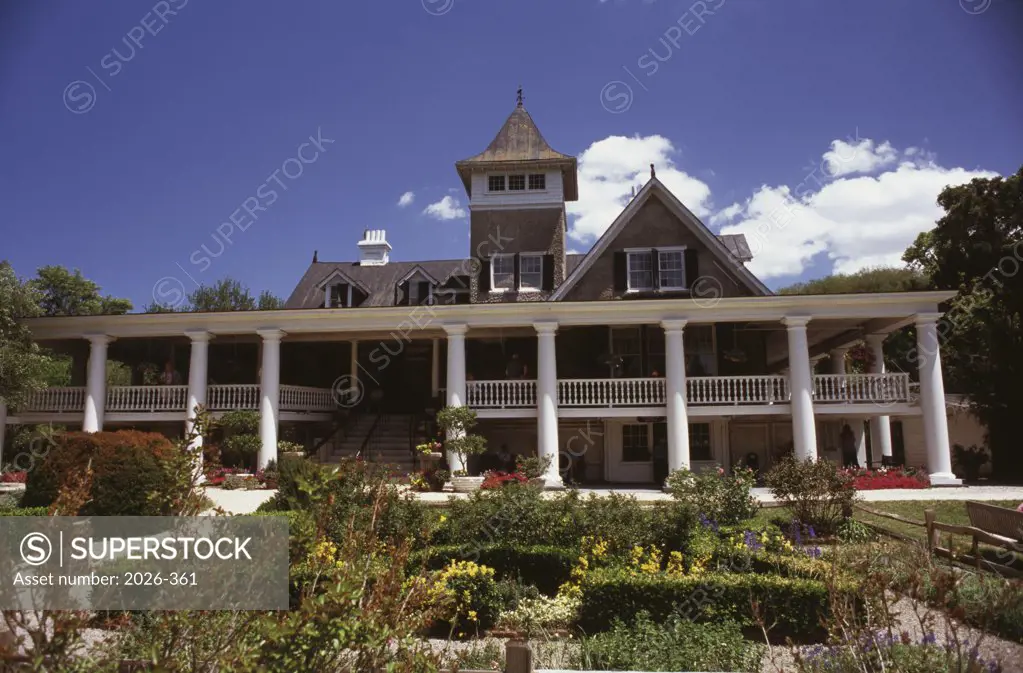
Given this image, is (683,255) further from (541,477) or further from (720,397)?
(541,477)

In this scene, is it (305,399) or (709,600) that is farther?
(305,399)

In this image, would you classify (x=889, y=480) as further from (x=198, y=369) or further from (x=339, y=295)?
(x=198, y=369)

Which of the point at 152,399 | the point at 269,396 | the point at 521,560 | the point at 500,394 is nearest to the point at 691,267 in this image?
the point at 500,394

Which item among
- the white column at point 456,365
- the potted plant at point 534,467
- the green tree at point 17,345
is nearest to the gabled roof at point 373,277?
the white column at point 456,365

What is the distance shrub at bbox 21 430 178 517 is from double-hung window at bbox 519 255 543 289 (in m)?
15.6

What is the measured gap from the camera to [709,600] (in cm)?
842

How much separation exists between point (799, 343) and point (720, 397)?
10.4 feet

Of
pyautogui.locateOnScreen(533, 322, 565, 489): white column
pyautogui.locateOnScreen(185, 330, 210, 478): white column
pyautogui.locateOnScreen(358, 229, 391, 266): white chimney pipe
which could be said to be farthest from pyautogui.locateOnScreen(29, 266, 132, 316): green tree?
pyautogui.locateOnScreen(533, 322, 565, 489): white column

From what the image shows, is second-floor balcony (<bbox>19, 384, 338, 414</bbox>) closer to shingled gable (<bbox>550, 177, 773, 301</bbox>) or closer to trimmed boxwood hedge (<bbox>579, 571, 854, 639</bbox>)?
shingled gable (<bbox>550, 177, 773, 301</bbox>)

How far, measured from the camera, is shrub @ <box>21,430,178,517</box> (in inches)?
554

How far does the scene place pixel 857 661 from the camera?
554 centimetres

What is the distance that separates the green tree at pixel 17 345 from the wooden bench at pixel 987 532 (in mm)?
24527

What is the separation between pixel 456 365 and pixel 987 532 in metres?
14.8

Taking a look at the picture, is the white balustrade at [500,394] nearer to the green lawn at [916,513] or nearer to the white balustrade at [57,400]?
the green lawn at [916,513]
